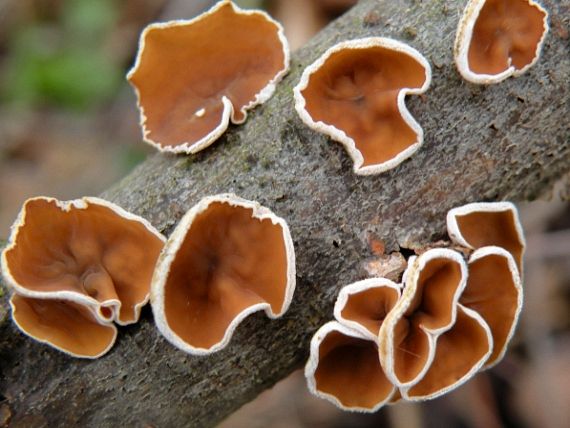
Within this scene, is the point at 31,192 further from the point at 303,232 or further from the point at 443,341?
the point at 443,341

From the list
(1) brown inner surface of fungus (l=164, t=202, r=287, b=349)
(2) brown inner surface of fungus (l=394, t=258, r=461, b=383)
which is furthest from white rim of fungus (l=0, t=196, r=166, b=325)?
(2) brown inner surface of fungus (l=394, t=258, r=461, b=383)

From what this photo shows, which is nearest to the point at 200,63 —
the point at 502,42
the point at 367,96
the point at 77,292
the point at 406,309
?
the point at 367,96

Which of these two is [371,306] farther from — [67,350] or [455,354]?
[67,350]

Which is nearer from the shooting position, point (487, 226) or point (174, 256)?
point (174, 256)

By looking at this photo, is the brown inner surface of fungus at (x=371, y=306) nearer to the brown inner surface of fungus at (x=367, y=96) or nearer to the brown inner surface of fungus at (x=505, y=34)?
the brown inner surface of fungus at (x=367, y=96)

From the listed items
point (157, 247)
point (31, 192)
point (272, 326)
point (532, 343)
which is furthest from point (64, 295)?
point (31, 192)

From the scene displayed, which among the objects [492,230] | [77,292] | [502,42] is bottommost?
[77,292]
